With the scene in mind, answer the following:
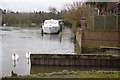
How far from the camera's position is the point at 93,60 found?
1897 centimetres

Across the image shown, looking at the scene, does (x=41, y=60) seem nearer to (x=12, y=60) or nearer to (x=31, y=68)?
(x=31, y=68)

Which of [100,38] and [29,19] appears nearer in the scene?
[100,38]

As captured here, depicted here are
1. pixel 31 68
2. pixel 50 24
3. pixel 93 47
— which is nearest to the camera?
pixel 31 68

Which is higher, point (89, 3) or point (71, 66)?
point (89, 3)

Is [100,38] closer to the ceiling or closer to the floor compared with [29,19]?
closer to the floor

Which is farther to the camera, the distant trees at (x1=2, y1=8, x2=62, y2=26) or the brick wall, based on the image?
the distant trees at (x1=2, y1=8, x2=62, y2=26)

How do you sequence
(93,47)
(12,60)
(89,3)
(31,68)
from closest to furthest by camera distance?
1. (31,68)
2. (12,60)
3. (93,47)
4. (89,3)

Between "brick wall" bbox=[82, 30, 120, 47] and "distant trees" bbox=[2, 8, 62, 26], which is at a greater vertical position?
"distant trees" bbox=[2, 8, 62, 26]

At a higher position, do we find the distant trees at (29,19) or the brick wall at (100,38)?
the distant trees at (29,19)

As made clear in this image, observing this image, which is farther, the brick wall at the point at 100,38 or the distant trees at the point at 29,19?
the distant trees at the point at 29,19

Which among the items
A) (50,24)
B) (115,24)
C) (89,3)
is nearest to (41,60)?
(115,24)

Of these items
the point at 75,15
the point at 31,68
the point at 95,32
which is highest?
the point at 75,15

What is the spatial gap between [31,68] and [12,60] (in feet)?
9.37

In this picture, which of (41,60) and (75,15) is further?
(75,15)
